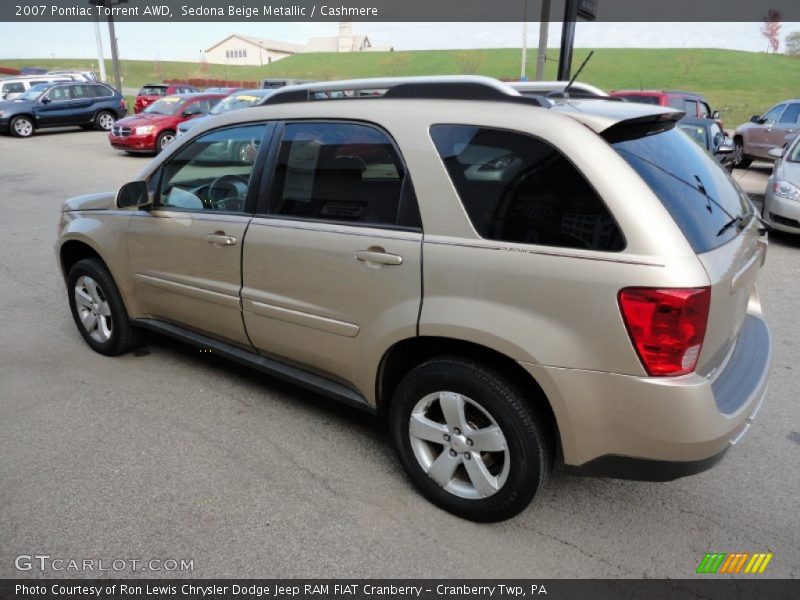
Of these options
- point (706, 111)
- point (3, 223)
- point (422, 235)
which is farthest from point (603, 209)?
point (706, 111)

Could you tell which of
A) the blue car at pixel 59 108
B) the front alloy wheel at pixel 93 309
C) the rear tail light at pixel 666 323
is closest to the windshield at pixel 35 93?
the blue car at pixel 59 108

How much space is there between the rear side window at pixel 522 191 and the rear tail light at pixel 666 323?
0.68 feet

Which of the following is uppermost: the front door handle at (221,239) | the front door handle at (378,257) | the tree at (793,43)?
the tree at (793,43)

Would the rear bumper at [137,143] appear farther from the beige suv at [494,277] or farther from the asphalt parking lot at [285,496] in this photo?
the beige suv at [494,277]

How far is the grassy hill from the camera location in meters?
56.9

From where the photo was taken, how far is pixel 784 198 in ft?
24.1

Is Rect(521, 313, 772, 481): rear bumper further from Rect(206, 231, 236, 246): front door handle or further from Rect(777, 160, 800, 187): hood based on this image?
Rect(777, 160, 800, 187): hood

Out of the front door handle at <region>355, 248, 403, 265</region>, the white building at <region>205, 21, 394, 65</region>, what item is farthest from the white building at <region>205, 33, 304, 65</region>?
the front door handle at <region>355, 248, 403, 265</region>

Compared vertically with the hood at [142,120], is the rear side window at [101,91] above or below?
above

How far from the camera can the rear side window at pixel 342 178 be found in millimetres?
2613

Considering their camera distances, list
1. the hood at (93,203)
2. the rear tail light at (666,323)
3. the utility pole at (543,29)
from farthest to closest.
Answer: the utility pole at (543,29) → the hood at (93,203) → the rear tail light at (666,323)

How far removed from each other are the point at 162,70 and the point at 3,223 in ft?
319

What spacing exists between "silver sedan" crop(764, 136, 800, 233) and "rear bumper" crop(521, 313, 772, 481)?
609cm

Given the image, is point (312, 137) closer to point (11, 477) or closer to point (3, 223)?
point (11, 477)
